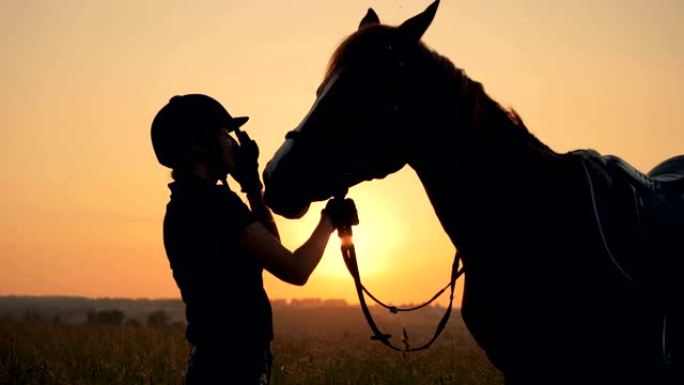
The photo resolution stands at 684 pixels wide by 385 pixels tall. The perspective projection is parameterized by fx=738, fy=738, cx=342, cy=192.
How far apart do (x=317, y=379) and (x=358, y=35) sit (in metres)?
5.14

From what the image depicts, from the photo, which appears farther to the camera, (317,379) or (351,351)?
(351,351)

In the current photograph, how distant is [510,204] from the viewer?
345cm

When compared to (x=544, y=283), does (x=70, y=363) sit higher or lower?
lower

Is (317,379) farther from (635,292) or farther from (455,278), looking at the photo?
(635,292)

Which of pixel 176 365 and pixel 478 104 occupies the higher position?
pixel 478 104

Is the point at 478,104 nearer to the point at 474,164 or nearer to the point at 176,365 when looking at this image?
the point at 474,164

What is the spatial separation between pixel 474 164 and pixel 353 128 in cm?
60

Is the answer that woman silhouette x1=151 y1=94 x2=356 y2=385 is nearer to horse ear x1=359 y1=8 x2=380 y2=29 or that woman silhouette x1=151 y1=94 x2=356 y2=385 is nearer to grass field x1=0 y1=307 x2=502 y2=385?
horse ear x1=359 y1=8 x2=380 y2=29

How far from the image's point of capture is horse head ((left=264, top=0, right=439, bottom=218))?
11.5 feet

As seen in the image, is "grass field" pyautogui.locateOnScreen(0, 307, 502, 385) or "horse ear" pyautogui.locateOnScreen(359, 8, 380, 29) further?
"grass field" pyautogui.locateOnScreen(0, 307, 502, 385)

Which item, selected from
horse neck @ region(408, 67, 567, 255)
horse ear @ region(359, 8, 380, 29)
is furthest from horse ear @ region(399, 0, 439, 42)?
horse ear @ region(359, 8, 380, 29)

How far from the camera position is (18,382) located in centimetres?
728

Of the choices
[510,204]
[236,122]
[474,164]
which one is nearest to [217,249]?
[236,122]

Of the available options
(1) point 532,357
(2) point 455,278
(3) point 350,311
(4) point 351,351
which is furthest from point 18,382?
(3) point 350,311
